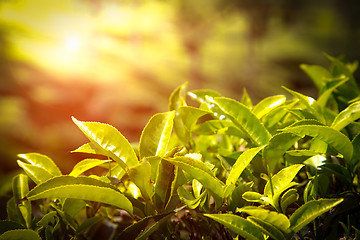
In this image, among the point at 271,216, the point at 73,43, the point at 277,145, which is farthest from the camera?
the point at 73,43

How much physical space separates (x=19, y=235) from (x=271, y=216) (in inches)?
14.0

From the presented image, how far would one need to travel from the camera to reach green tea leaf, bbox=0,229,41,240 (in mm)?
505

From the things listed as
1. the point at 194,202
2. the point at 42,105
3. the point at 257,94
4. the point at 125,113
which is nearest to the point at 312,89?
the point at 257,94

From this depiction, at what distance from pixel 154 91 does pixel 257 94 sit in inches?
102

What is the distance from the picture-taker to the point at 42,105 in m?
6.05

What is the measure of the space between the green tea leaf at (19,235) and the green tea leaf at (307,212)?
370mm

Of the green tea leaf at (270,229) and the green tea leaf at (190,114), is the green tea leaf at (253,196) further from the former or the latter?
the green tea leaf at (190,114)

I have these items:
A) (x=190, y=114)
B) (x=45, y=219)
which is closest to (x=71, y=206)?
(x=45, y=219)

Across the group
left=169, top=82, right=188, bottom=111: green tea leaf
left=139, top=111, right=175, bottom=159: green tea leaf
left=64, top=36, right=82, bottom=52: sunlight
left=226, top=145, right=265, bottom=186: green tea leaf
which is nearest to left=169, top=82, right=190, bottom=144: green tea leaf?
left=169, top=82, right=188, bottom=111: green tea leaf

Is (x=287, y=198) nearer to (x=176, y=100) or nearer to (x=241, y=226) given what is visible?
(x=241, y=226)

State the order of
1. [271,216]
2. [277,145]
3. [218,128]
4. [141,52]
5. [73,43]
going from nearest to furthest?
1. [271,216]
2. [277,145]
3. [218,128]
4. [73,43]
5. [141,52]

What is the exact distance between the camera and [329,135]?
56cm

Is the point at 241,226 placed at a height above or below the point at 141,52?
above

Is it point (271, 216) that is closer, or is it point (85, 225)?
point (271, 216)
